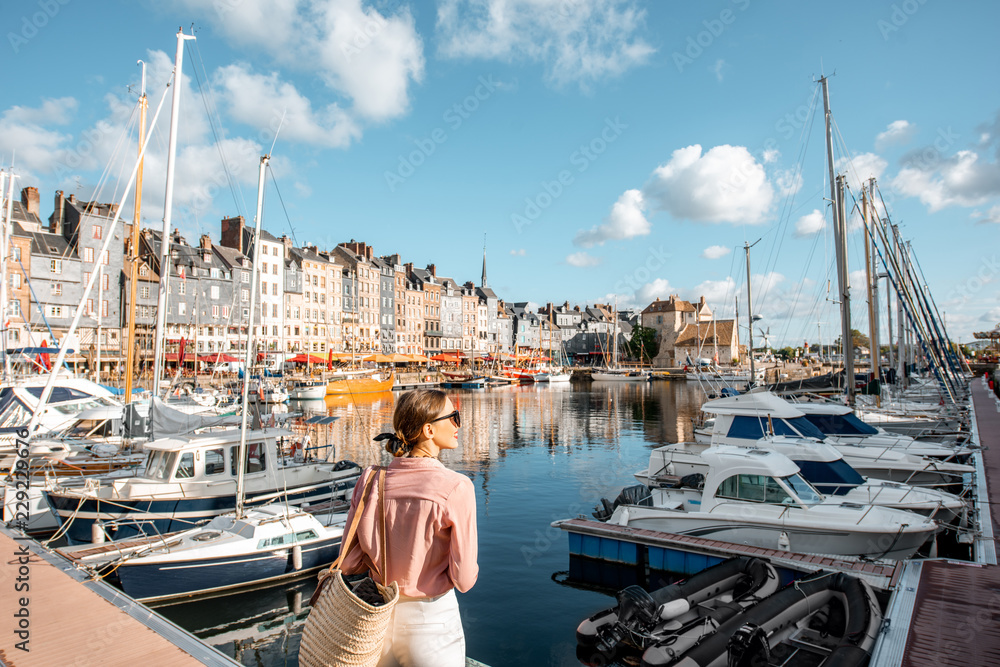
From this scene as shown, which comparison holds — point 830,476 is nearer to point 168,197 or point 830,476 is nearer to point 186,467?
point 186,467

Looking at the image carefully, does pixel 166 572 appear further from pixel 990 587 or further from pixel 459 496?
pixel 990 587

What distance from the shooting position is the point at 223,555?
1170cm

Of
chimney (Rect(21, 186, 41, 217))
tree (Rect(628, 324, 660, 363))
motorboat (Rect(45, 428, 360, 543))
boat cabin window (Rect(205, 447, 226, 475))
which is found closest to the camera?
motorboat (Rect(45, 428, 360, 543))

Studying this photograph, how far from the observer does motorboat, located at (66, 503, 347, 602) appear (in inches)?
434

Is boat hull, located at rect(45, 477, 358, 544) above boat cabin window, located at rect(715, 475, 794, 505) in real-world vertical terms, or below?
below

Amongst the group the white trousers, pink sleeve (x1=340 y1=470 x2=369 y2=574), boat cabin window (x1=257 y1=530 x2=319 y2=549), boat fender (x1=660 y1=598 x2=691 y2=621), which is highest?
pink sleeve (x1=340 y1=470 x2=369 y2=574)

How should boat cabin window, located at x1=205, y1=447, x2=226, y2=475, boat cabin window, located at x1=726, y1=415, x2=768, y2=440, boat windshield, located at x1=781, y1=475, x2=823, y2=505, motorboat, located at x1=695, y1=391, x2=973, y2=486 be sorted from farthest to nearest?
boat cabin window, located at x1=726, y1=415, x2=768, y2=440 < motorboat, located at x1=695, y1=391, x2=973, y2=486 < boat cabin window, located at x1=205, y1=447, x2=226, y2=475 < boat windshield, located at x1=781, y1=475, x2=823, y2=505

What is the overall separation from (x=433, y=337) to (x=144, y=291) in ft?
187

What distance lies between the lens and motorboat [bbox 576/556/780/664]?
8883 mm

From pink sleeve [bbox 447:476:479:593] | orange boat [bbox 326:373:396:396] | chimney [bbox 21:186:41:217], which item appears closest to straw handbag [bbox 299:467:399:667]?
pink sleeve [bbox 447:476:479:593]

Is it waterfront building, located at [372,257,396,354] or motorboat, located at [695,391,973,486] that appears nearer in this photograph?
motorboat, located at [695,391,973,486]

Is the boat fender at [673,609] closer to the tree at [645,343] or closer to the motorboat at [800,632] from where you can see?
the motorboat at [800,632]

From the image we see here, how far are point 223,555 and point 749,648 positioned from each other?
9623 millimetres

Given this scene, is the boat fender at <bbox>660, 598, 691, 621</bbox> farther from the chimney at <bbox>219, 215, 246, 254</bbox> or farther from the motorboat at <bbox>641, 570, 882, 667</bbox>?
the chimney at <bbox>219, 215, 246, 254</bbox>
